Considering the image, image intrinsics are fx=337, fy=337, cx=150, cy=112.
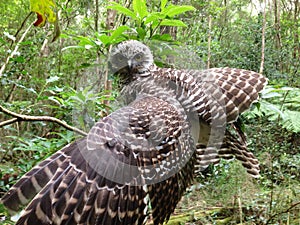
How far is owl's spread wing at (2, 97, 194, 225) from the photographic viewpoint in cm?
122

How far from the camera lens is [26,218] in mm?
1142

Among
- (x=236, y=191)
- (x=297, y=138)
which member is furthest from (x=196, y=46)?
(x=236, y=191)

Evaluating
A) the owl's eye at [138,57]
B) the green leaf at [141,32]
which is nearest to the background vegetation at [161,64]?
the green leaf at [141,32]

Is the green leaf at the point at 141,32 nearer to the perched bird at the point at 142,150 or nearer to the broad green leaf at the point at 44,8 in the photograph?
the perched bird at the point at 142,150

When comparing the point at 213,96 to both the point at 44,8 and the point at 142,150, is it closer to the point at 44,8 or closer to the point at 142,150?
the point at 142,150

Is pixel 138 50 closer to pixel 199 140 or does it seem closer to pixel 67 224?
pixel 199 140

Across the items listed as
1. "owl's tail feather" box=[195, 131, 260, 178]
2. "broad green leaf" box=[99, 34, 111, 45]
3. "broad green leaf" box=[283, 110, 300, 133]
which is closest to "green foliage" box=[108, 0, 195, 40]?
"broad green leaf" box=[99, 34, 111, 45]

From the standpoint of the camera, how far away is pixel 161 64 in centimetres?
223

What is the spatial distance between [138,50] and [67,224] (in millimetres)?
1177

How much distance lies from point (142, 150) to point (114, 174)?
20 centimetres

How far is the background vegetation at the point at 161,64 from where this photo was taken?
1.87 meters

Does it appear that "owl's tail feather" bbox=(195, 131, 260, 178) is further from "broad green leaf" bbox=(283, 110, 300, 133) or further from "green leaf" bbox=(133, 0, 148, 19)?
"broad green leaf" bbox=(283, 110, 300, 133)

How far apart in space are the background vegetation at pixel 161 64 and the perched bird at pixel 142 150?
121 mm

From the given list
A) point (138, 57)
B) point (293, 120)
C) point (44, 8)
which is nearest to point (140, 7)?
point (138, 57)
